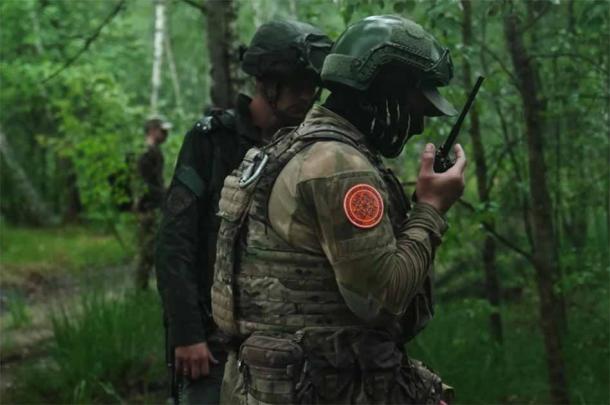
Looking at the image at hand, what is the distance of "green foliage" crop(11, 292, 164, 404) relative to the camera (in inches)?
238

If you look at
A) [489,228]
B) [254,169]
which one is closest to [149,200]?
[489,228]

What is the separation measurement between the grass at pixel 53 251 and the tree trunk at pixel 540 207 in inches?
197

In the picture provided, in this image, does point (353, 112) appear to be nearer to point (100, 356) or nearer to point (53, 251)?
point (100, 356)

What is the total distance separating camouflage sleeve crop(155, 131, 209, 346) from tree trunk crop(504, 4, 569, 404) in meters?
2.89

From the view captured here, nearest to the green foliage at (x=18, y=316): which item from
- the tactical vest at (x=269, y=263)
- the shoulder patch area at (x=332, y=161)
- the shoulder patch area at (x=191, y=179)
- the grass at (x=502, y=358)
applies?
the grass at (x=502, y=358)

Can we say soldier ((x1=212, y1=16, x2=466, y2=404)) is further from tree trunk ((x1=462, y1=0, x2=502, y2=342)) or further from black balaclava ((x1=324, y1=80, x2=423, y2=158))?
tree trunk ((x1=462, y1=0, x2=502, y2=342))

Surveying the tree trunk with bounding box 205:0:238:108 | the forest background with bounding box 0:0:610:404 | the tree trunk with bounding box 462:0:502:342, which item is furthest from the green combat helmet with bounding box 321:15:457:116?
the tree trunk with bounding box 462:0:502:342

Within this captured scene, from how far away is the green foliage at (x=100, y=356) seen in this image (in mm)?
6055

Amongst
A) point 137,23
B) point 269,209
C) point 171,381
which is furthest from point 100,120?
point 137,23

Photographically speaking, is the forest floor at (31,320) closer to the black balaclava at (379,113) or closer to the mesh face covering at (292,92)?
the mesh face covering at (292,92)

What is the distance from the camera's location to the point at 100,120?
10.4 meters

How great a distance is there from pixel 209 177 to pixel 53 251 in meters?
10.9

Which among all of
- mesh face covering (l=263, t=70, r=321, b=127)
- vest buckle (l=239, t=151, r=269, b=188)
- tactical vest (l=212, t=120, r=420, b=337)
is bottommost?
tactical vest (l=212, t=120, r=420, b=337)

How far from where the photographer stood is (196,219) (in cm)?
344
